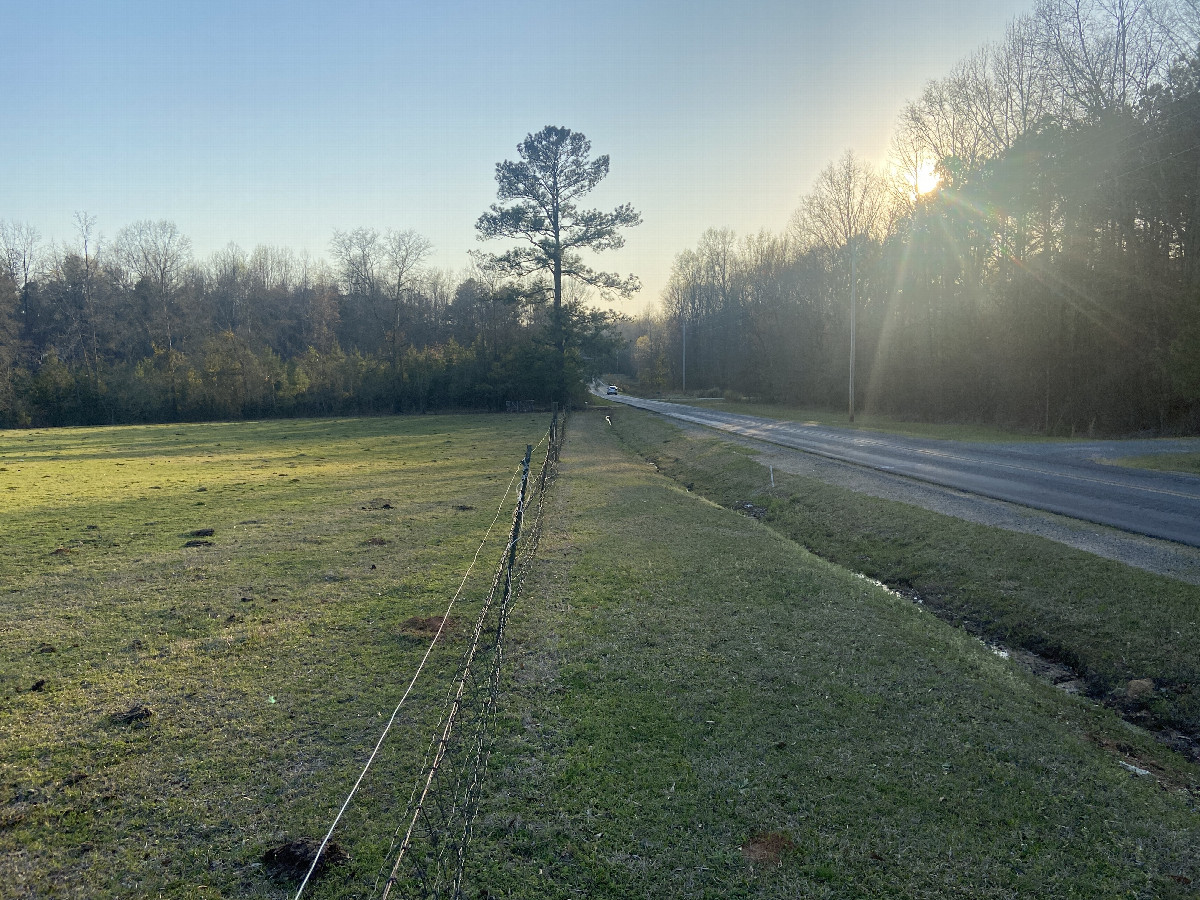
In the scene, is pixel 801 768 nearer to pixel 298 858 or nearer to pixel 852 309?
pixel 298 858

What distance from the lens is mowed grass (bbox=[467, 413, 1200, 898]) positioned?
411 centimetres

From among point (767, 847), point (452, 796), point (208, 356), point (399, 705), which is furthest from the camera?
point (208, 356)

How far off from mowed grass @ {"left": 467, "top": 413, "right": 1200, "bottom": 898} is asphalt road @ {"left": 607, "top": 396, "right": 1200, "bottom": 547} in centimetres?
635

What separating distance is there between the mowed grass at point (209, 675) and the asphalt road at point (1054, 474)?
1071 centimetres

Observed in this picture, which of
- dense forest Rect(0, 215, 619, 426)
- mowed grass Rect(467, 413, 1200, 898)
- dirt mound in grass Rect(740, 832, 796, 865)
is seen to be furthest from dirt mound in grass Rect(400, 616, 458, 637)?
dense forest Rect(0, 215, 619, 426)

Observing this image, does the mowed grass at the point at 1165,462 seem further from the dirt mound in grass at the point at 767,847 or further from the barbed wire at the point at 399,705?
the dirt mound in grass at the point at 767,847

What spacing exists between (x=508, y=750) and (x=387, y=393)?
56.2 metres

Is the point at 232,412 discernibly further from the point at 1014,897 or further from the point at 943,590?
the point at 1014,897

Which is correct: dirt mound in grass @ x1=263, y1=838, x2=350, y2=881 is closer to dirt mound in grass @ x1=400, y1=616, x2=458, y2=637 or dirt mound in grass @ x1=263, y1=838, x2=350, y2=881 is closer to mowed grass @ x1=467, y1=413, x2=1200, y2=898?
mowed grass @ x1=467, y1=413, x2=1200, y2=898

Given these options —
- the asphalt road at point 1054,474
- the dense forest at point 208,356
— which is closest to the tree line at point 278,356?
the dense forest at point 208,356

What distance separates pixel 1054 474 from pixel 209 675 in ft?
59.6

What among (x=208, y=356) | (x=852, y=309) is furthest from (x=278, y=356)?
(x=852, y=309)

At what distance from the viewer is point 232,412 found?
56406mm

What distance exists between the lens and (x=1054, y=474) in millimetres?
17188
